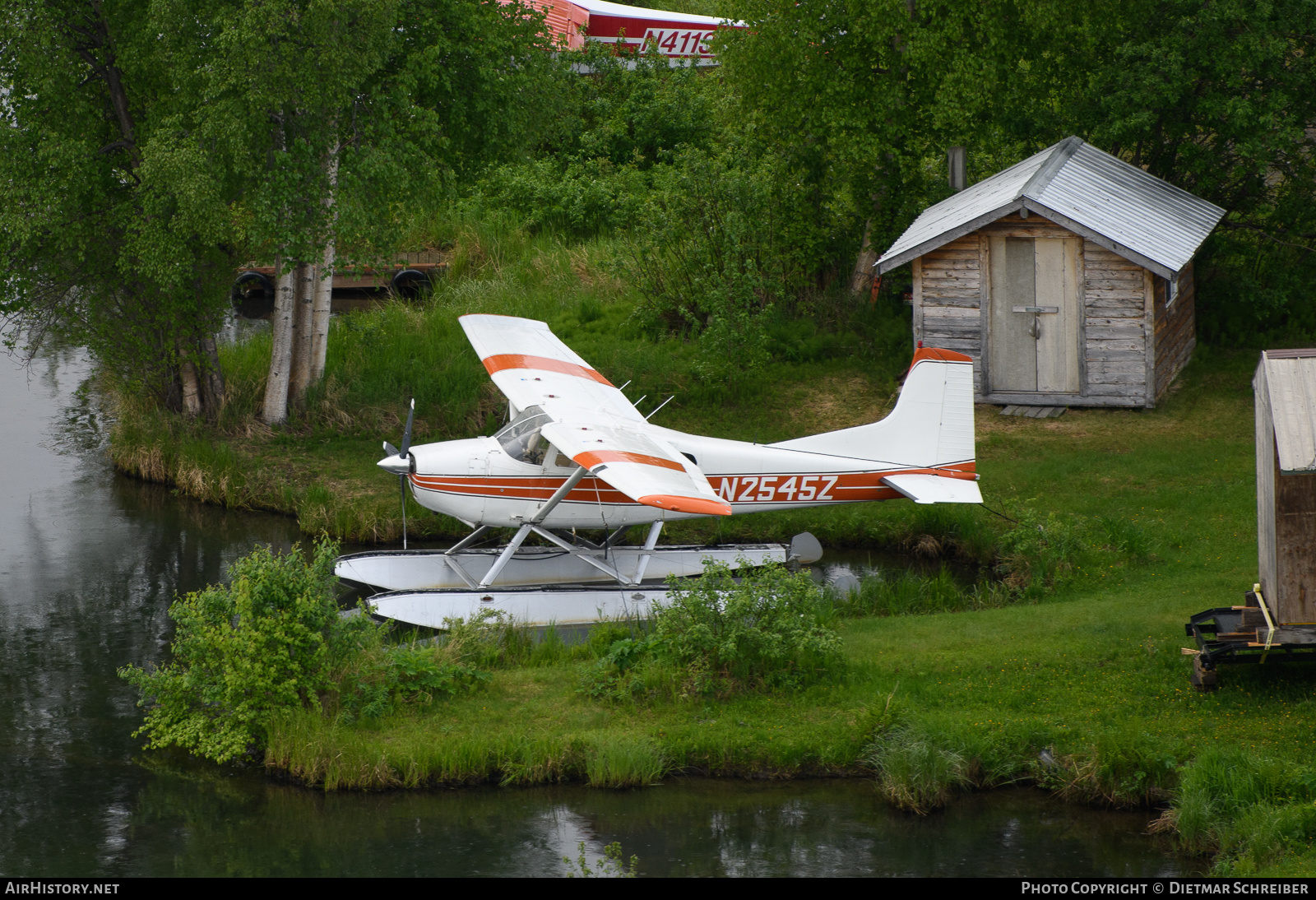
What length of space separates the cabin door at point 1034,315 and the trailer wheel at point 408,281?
1237 centimetres

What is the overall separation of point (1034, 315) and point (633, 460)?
9.38 metres

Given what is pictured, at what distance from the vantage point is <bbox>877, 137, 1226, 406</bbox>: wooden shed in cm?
1852

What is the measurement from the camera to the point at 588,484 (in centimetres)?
1393

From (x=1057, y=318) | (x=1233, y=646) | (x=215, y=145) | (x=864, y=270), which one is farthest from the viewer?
(x=864, y=270)

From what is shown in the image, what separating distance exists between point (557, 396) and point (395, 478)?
4834mm

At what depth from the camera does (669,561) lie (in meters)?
15.1

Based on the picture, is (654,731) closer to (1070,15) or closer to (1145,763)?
(1145,763)

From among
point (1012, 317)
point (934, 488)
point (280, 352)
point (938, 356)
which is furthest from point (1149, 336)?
point (280, 352)

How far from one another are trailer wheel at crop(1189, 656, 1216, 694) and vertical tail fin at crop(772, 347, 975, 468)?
4.70m

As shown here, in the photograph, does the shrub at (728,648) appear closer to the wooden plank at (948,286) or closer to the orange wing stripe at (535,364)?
the orange wing stripe at (535,364)

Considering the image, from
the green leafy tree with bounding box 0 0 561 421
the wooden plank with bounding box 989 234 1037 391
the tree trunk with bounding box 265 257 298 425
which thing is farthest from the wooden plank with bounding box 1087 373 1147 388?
the tree trunk with bounding box 265 257 298 425

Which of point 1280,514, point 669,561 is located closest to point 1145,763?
point 1280,514

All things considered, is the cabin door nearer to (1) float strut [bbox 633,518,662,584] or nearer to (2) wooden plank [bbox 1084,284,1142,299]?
(2) wooden plank [bbox 1084,284,1142,299]

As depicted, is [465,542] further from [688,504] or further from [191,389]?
[191,389]
